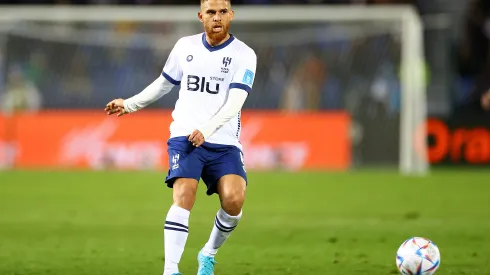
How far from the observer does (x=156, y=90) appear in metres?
8.01

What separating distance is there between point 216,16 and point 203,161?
3.46 feet

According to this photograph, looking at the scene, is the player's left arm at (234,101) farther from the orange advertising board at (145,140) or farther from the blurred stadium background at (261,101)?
the orange advertising board at (145,140)

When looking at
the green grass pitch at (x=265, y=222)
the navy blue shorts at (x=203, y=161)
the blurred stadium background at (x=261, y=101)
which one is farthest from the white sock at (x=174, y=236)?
the blurred stadium background at (x=261, y=101)

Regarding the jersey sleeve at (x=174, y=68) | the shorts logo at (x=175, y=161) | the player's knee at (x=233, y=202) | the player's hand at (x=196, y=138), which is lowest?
the player's knee at (x=233, y=202)

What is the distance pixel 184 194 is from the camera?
7.48 m

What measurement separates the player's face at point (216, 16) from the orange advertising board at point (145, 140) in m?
14.3

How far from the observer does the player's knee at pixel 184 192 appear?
24.5 feet

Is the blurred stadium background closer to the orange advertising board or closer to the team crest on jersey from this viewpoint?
the orange advertising board

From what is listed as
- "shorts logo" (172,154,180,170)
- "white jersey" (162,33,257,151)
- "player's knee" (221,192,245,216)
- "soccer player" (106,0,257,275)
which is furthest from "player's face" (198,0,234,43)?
"player's knee" (221,192,245,216)

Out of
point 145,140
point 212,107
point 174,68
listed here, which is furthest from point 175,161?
point 145,140

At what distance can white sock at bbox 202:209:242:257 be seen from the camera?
7922 millimetres

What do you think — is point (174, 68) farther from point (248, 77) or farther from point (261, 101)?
point (261, 101)

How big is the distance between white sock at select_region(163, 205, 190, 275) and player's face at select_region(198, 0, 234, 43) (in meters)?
1.32

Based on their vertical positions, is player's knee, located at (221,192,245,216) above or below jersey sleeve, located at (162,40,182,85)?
below
